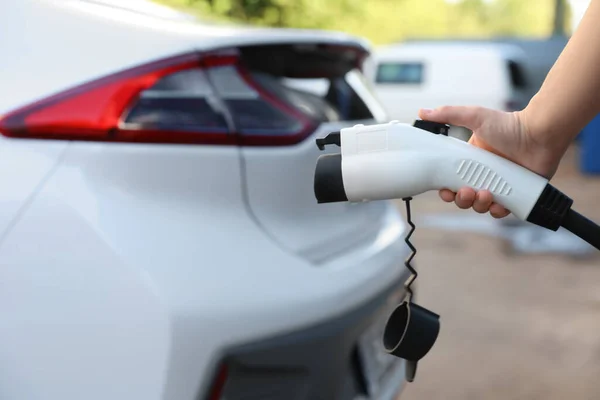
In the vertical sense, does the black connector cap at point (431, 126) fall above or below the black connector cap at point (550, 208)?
above

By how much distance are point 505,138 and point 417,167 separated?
19 centimetres

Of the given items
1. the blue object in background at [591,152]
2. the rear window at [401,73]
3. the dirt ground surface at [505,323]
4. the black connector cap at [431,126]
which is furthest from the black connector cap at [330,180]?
the rear window at [401,73]

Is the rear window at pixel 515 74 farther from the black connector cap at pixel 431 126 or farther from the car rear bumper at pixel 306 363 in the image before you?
the black connector cap at pixel 431 126

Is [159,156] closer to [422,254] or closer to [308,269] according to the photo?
[308,269]

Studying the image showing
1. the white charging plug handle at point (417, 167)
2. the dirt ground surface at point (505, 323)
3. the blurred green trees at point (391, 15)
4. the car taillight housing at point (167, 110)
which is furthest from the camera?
the blurred green trees at point (391, 15)

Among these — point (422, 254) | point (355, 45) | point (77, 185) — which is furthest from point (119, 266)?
point (422, 254)

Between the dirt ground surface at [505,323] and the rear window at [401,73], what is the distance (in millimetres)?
6714

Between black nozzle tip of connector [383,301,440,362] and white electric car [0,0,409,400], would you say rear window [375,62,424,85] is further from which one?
black nozzle tip of connector [383,301,440,362]

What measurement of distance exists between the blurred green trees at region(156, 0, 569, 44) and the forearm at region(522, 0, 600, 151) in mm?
1703

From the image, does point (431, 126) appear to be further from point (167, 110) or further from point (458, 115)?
point (167, 110)

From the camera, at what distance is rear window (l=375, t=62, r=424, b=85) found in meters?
12.8

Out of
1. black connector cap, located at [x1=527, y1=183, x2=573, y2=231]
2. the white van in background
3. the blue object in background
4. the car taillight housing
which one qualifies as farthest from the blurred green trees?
the blue object in background

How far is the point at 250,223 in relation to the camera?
1885mm

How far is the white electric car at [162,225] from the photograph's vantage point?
1689 mm
